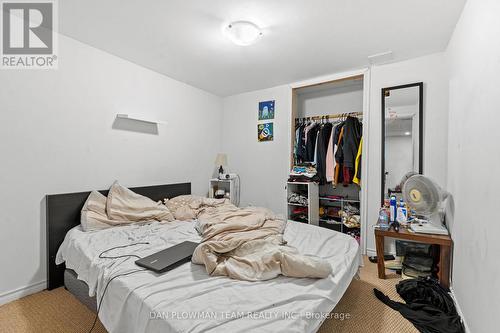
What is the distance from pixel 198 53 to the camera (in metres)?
2.66

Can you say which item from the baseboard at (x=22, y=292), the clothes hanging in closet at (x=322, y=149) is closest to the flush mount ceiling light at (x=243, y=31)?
the clothes hanging in closet at (x=322, y=149)

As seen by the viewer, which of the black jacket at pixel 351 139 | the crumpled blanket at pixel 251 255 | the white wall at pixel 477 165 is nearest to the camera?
the white wall at pixel 477 165

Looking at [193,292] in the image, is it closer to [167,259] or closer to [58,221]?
[167,259]

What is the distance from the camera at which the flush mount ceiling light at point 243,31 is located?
204 cm

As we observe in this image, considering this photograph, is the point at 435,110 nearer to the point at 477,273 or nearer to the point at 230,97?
the point at 477,273

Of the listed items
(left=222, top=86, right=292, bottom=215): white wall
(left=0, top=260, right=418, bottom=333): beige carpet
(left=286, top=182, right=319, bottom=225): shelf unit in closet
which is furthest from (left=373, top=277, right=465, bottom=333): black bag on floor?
(left=222, top=86, right=292, bottom=215): white wall

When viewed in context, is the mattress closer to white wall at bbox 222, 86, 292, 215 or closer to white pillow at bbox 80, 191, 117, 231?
white pillow at bbox 80, 191, 117, 231

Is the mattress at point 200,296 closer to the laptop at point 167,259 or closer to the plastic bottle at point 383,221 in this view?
the laptop at point 167,259

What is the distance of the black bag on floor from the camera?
5.29 feet

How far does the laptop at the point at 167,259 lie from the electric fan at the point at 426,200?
209 centimetres

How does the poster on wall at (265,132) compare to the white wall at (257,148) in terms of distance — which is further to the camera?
the poster on wall at (265,132)

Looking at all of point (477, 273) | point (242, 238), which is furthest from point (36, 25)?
point (477, 273)

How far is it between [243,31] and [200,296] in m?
2.08

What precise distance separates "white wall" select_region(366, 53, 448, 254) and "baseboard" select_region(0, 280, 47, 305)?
3.54 m
